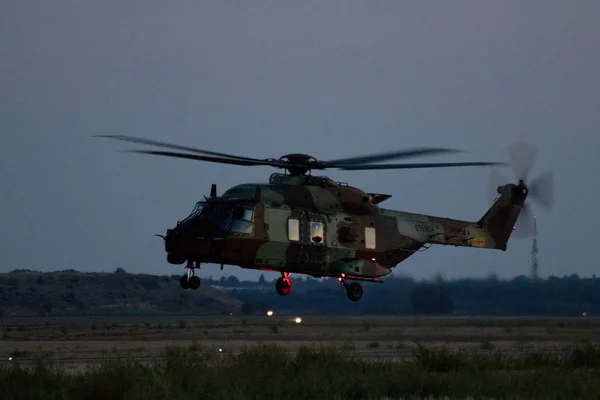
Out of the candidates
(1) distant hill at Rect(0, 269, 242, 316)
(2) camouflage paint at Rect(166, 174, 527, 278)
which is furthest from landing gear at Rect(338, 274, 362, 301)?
(1) distant hill at Rect(0, 269, 242, 316)

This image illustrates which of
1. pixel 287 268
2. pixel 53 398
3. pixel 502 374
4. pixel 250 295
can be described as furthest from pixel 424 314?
pixel 53 398

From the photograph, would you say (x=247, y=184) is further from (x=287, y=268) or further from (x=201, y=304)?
(x=201, y=304)

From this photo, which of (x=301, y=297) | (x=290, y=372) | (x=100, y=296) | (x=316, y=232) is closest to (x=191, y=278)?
(x=316, y=232)

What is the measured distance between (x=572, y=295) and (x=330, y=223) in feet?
231

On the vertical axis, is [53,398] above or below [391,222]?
below

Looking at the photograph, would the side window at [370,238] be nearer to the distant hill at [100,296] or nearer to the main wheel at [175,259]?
the main wheel at [175,259]

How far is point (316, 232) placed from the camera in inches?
1475

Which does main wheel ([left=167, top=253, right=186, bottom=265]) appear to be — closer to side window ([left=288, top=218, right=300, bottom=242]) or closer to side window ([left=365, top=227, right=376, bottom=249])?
side window ([left=288, top=218, right=300, bottom=242])

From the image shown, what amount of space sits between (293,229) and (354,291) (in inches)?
147

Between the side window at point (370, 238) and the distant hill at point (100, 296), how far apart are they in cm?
6785

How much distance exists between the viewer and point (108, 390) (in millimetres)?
23797

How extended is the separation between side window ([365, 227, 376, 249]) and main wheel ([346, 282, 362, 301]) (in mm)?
1414

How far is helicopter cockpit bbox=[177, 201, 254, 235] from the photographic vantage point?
35531 millimetres

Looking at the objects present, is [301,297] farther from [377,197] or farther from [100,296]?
[377,197]
